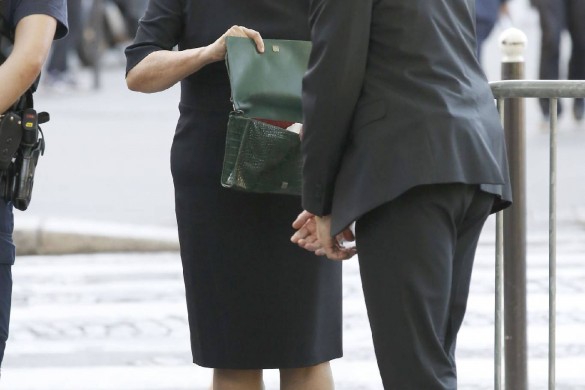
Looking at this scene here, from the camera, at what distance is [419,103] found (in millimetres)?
3266

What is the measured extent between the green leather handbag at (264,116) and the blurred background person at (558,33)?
873 cm

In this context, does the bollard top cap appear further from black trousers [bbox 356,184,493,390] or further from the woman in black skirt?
black trousers [bbox 356,184,493,390]

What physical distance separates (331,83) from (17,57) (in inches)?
38.7

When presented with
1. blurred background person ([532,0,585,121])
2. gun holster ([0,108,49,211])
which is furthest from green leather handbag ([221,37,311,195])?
blurred background person ([532,0,585,121])

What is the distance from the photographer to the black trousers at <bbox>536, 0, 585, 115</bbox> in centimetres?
1240

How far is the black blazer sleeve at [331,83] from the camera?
10.6ft

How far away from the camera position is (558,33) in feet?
41.0

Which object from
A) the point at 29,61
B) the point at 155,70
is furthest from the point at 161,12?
the point at 29,61

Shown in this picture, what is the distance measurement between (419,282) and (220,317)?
36.7 inches

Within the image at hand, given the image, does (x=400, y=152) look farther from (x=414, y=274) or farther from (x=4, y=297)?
(x=4, y=297)

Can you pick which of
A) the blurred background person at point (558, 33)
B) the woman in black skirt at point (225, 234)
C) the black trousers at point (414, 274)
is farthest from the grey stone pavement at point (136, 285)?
the black trousers at point (414, 274)

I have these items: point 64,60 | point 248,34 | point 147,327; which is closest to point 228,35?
point 248,34

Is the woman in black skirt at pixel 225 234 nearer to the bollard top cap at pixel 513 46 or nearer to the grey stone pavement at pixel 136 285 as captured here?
the bollard top cap at pixel 513 46

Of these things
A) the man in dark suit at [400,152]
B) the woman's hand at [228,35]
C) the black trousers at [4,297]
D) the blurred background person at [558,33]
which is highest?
the blurred background person at [558,33]
